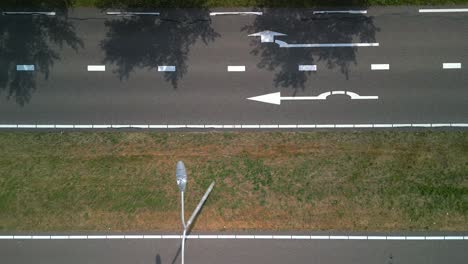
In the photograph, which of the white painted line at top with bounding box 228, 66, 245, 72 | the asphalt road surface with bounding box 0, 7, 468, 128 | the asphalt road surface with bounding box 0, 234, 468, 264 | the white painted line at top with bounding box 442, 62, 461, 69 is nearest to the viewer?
the asphalt road surface with bounding box 0, 234, 468, 264

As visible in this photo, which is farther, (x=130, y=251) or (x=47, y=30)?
(x=47, y=30)

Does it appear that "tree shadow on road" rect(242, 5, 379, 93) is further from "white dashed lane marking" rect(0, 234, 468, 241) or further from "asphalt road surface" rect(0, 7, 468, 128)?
"white dashed lane marking" rect(0, 234, 468, 241)

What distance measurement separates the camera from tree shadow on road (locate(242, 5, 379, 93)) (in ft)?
Answer: 71.7

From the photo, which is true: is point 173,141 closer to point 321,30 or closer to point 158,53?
point 158,53

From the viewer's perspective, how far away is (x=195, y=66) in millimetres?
22031

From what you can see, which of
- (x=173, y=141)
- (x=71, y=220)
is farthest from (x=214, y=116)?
(x=71, y=220)

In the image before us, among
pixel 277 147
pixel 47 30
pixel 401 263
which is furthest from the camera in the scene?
pixel 47 30

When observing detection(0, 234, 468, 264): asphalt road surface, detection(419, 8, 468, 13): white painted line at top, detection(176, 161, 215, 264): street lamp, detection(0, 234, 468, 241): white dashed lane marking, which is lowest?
detection(0, 234, 468, 264): asphalt road surface

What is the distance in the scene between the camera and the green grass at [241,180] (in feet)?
65.6

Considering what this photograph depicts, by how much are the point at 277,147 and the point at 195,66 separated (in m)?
4.75

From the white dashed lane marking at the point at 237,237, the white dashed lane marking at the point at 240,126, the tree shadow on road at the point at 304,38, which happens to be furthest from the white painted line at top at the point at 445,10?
the white dashed lane marking at the point at 237,237

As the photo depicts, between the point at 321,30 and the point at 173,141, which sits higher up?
the point at 321,30

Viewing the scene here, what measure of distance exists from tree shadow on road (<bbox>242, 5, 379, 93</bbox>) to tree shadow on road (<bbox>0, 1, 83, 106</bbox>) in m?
7.73

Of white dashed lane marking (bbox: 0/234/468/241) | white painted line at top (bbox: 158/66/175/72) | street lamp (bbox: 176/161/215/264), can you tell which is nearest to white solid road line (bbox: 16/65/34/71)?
white painted line at top (bbox: 158/66/175/72)
